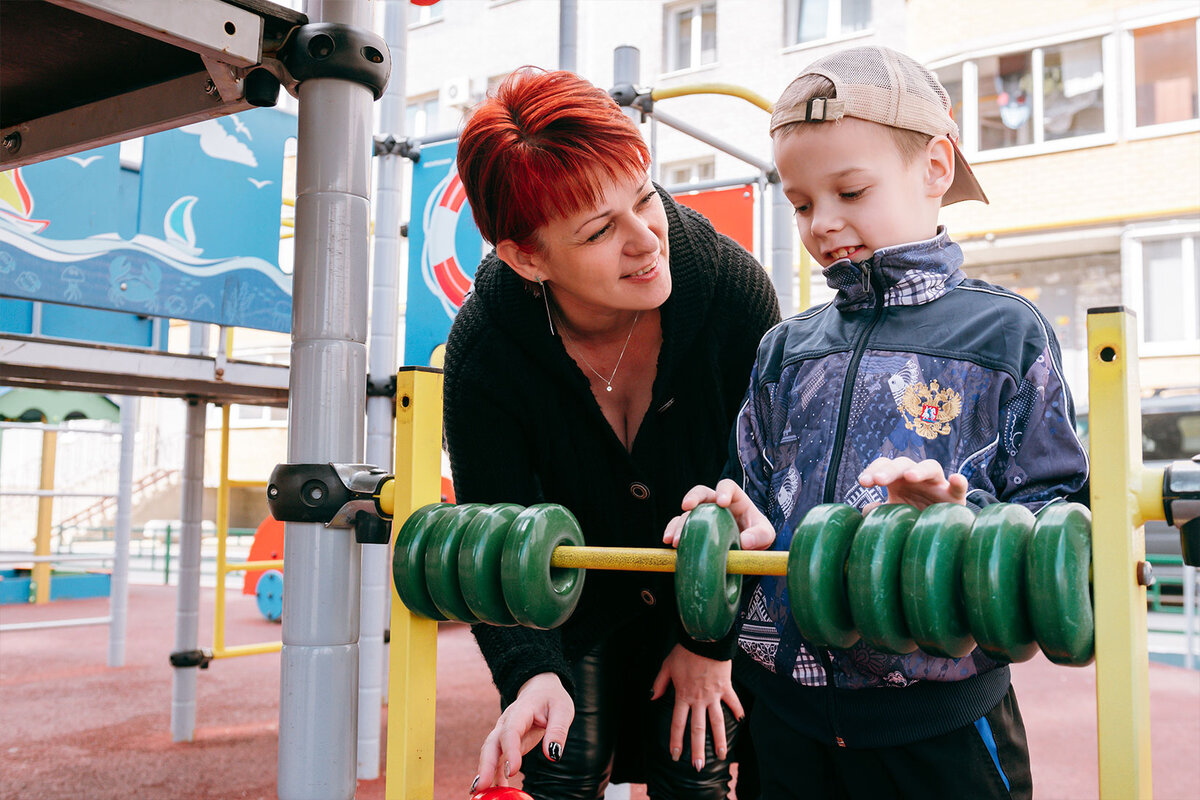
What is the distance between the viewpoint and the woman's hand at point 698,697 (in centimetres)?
170

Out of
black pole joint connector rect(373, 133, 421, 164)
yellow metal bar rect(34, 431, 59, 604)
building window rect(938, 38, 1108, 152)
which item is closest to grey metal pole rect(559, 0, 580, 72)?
black pole joint connector rect(373, 133, 421, 164)

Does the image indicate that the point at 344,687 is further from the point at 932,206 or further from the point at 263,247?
the point at 263,247

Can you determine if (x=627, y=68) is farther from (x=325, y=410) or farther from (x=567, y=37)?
(x=325, y=410)

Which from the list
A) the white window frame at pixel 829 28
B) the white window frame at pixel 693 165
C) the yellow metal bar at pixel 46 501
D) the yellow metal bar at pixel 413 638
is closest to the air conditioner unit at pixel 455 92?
the white window frame at pixel 693 165

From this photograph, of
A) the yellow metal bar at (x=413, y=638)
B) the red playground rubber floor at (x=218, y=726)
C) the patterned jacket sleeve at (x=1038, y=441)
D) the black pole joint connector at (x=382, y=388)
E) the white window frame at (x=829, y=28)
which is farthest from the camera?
the white window frame at (x=829, y=28)

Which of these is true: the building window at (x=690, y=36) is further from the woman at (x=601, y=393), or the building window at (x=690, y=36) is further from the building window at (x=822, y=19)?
the woman at (x=601, y=393)

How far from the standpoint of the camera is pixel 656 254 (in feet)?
5.33

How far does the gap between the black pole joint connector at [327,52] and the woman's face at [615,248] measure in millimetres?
378

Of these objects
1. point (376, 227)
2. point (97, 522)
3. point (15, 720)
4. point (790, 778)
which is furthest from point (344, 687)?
point (97, 522)

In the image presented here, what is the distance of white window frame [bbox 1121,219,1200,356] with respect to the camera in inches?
421

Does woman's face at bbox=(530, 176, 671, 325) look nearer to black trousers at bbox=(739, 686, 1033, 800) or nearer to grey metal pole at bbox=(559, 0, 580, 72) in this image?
black trousers at bbox=(739, 686, 1033, 800)

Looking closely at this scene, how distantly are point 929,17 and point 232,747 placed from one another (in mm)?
11181

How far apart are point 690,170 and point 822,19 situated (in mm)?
2497

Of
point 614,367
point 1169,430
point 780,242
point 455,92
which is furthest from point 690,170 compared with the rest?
point 614,367
